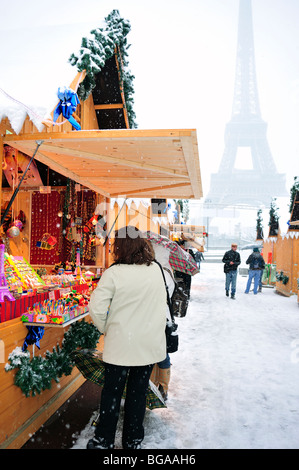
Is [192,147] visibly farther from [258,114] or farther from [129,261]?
[258,114]

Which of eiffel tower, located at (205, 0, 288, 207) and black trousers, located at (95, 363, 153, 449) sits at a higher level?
eiffel tower, located at (205, 0, 288, 207)

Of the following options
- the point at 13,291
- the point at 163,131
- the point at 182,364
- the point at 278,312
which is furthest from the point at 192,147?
the point at 278,312

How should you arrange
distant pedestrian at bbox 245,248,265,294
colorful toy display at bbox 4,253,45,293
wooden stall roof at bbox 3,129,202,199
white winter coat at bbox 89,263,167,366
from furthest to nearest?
distant pedestrian at bbox 245,248,265,294 → colorful toy display at bbox 4,253,45,293 → wooden stall roof at bbox 3,129,202,199 → white winter coat at bbox 89,263,167,366

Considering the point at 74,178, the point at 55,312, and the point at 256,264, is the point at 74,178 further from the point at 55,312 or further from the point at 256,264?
the point at 256,264

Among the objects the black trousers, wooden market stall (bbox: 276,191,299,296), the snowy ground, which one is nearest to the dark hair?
the black trousers

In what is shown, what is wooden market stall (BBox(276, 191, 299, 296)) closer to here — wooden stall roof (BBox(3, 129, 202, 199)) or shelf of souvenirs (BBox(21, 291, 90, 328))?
wooden stall roof (BBox(3, 129, 202, 199))

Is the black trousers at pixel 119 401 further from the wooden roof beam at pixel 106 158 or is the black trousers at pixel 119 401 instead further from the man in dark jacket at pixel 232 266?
the man in dark jacket at pixel 232 266

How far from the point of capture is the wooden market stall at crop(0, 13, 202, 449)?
3048 mm

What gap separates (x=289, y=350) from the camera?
236 inches

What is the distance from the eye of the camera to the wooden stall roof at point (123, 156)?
131 inches

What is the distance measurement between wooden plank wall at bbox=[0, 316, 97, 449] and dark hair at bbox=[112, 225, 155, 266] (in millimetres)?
1151

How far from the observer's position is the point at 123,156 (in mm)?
4152

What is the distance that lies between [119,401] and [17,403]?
3.02ft

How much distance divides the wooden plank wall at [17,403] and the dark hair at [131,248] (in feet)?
3.78
